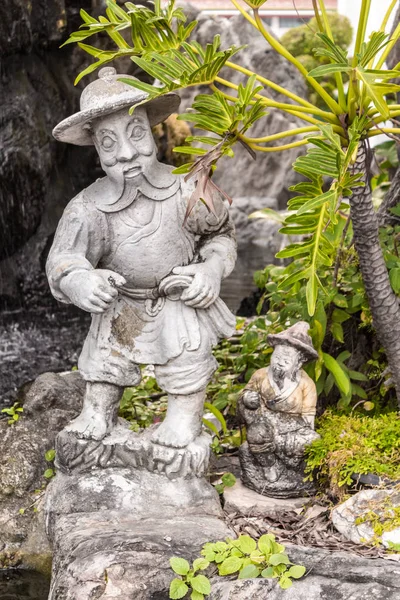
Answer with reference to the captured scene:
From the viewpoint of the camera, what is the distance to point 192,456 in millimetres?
2963

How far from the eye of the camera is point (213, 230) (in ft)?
10.2

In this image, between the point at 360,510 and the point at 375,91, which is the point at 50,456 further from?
the point at 375,91

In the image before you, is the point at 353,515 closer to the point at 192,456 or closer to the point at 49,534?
the point at 192,456

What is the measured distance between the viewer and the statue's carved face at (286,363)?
3125 millimetres

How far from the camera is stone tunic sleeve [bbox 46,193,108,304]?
9.42 ft

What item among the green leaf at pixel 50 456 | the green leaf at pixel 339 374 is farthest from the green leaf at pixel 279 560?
the green leaf at pixel 50 456

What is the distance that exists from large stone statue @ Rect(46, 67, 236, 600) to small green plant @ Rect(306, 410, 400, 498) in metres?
0.45

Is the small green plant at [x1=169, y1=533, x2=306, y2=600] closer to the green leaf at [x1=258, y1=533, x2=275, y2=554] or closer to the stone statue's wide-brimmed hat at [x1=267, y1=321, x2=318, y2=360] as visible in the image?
the green leaf at [x1=258, y1=533, x2=275, y2=554]

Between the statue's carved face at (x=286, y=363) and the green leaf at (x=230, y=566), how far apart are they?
2.80 ft

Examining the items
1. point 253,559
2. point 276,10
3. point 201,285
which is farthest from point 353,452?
point 276,10

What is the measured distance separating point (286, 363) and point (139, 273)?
0.67 metres

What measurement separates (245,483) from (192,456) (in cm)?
38

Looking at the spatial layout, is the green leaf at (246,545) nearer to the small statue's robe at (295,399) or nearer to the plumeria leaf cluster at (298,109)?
the small statue's robe at (295,399)

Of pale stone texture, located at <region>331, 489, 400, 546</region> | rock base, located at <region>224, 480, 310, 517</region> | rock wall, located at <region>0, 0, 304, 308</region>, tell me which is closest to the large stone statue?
rock base, located at <region>224, 480, 310, 517</region>
